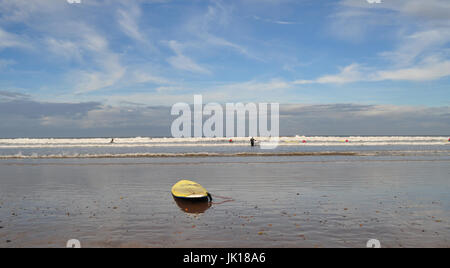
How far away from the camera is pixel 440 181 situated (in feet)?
64.8

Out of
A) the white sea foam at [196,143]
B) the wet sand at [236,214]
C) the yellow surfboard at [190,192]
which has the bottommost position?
the wet sand at [236,214]

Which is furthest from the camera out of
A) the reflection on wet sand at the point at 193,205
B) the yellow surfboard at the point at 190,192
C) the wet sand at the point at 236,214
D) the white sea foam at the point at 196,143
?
the white sea foam at the point at 196,143

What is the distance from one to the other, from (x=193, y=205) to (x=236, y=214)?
2368 mm

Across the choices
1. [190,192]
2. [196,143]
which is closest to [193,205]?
[190,192]

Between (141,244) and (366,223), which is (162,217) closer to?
(141,244)

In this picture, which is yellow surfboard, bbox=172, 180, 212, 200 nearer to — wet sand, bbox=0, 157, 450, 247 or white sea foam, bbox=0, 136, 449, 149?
wet sand, bbox=0, 157, 450, 247

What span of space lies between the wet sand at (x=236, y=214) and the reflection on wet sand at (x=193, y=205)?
114 millimetres

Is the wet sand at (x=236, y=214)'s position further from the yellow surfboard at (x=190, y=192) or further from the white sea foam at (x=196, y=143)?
the white sea foam at (x=196, y=143)

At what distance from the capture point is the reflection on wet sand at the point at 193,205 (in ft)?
42.6

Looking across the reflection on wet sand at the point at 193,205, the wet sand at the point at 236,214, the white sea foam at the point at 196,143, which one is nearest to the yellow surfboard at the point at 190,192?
the reflection on wet sand at the point at 193,205

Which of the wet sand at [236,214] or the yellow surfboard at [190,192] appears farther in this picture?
the yellow surfboard at [190,192]

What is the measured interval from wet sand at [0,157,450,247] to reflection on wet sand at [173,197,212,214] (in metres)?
0.11
